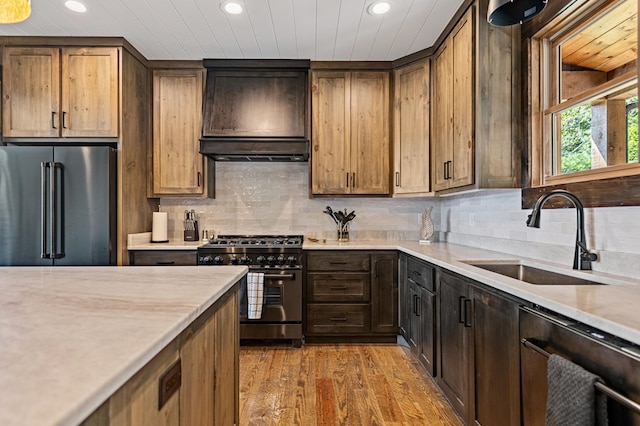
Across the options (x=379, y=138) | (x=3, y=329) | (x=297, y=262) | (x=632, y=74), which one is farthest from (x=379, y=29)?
(x=3, y=329)

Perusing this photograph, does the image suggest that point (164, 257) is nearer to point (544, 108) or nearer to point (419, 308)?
point (419, 308)

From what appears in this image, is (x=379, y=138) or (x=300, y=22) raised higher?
(x=300, y=22)

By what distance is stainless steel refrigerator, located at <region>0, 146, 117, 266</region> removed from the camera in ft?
9.68

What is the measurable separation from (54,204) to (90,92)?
1.01 m

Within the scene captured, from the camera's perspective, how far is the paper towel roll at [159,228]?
A: 355 centimetres

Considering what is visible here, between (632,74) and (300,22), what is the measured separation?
214cm

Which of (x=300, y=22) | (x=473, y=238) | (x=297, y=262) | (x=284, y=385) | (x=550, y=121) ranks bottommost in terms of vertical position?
(x=284, y=385)

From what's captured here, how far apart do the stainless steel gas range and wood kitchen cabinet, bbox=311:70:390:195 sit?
753 millimetres

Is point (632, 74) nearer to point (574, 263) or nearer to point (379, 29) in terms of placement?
point (574, 263)

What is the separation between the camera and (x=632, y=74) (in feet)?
5.48

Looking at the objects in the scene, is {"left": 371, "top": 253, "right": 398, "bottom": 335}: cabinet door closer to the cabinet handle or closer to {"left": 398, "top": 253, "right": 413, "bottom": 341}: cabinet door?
{"left": 398, "top": 253, "right": 413, "bottom": 341}: cabinet door

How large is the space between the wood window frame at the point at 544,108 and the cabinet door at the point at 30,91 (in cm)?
371

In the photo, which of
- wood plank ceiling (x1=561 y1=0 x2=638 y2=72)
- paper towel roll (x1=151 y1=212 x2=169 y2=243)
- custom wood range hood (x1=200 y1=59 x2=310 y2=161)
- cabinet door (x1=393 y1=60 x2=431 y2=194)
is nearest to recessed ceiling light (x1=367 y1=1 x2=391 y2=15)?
cabinet door (x1=393 y1=60 x2=431 y2=194)

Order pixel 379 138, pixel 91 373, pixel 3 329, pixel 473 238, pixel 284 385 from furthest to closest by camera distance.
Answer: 1. pixel 379 138
2. pixel 473 238
3. pixel 284 385
4. pixel 3 329
5. pixel 91 373
